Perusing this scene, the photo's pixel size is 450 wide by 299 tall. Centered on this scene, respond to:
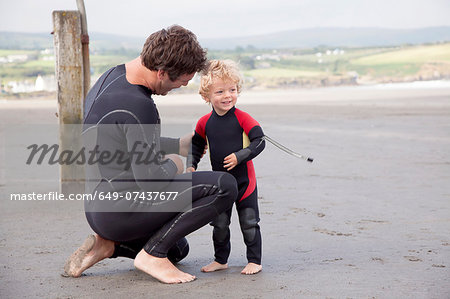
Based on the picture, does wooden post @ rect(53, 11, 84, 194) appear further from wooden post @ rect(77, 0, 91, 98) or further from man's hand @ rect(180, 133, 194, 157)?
man's hand @ rect(180, 133, 194, 157)

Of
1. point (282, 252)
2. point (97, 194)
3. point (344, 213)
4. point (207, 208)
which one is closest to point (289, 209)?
point (344, 213)

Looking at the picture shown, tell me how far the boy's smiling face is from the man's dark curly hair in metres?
0.38

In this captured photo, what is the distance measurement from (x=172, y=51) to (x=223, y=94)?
0.60 meters

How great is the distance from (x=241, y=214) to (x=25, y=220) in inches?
95.0

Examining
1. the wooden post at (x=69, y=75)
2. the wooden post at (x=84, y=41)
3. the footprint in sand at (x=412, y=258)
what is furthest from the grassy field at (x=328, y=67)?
the footprint in sand at (x=412, y=258)

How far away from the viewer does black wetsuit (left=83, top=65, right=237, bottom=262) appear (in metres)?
3.67

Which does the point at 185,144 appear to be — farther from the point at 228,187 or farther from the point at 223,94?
the point at 228,187

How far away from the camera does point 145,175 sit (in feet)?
12.1

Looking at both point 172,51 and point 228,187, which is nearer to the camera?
point 172,51

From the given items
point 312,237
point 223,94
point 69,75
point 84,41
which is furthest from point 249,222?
point 84,41

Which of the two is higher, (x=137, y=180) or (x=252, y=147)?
(x=252, y=147)

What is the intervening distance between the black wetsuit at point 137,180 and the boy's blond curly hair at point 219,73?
45 cm

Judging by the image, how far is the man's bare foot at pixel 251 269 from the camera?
4.12 m

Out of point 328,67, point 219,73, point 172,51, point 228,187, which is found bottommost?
point 328,67
